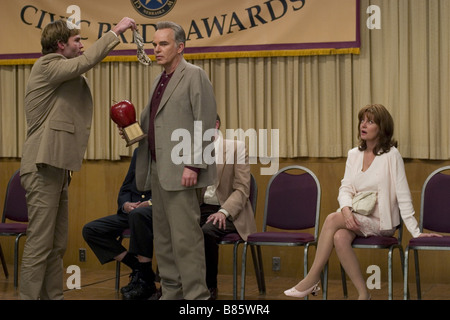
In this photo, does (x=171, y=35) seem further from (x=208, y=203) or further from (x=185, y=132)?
(x=208, y=203)

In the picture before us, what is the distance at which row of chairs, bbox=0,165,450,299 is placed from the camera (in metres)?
4.52

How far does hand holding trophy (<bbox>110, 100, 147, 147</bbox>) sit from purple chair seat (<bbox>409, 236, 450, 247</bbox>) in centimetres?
181

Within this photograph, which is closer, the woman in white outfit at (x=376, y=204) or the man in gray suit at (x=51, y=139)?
the man in gray suit at (x=51, y=139)

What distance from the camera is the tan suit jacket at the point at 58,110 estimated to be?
13.6 feet

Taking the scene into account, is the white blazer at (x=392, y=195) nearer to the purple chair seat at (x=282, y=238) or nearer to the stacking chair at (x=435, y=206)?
the stacking chair at (x=435, y=206)

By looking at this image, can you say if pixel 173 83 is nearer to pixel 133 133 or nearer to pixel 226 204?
pixel 133 133

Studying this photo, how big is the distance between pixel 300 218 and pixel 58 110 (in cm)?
196

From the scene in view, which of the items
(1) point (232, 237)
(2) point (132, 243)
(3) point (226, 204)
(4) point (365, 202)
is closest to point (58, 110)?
(2) point (132, 243)

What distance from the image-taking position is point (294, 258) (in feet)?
19.5

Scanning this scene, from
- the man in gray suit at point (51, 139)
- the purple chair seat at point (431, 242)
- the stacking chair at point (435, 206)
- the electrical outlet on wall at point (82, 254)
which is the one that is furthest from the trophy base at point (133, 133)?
the electrical outlet on wall at point (82, 254)

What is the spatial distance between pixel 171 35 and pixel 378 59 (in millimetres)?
2116

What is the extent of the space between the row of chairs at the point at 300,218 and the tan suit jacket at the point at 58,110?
4.11ft

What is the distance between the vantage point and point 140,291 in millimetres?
5109

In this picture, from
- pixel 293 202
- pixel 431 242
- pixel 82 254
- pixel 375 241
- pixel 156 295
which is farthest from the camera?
pixel 82 254
